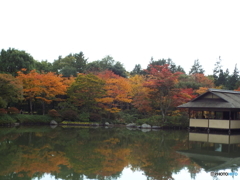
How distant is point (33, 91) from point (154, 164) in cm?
1981

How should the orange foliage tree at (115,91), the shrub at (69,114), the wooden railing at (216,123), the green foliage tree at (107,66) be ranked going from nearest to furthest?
the wooden railing at (216,123) → the shrub at (69,114) → the orange foliage tree at (115,91) → the green foliage tree at (107,66)

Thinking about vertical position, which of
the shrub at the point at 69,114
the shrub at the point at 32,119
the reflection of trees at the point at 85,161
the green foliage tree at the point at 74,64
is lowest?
the reflection of trees at the point at 85,161

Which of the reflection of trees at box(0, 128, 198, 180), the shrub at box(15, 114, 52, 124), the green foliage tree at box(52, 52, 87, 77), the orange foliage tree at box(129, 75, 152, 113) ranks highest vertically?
the green foliage tree at box(52, 52, 87, 77)

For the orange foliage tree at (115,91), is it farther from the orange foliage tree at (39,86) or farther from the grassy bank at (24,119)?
the grassy bank at (24,119)

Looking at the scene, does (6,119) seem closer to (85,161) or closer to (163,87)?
(163,87)

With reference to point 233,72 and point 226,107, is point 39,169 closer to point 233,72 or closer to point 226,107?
point 226,107

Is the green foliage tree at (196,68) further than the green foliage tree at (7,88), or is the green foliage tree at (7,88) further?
the green foliage tree at (196,68)

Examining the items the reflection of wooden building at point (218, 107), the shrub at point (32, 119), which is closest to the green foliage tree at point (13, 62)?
the shrub at point (32, 119)

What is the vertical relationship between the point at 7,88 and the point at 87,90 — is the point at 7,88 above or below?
below

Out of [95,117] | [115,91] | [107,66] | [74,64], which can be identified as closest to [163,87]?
[115,91]

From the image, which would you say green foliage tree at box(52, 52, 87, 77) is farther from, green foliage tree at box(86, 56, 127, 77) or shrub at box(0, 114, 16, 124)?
shrub at box(0, 114, 16, 124)

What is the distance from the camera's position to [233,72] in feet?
138

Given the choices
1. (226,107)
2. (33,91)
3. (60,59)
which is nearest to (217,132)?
(226,107)

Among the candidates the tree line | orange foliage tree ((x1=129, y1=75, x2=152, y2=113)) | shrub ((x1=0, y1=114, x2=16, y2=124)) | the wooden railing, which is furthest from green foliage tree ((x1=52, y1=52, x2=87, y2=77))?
the wooden railing
